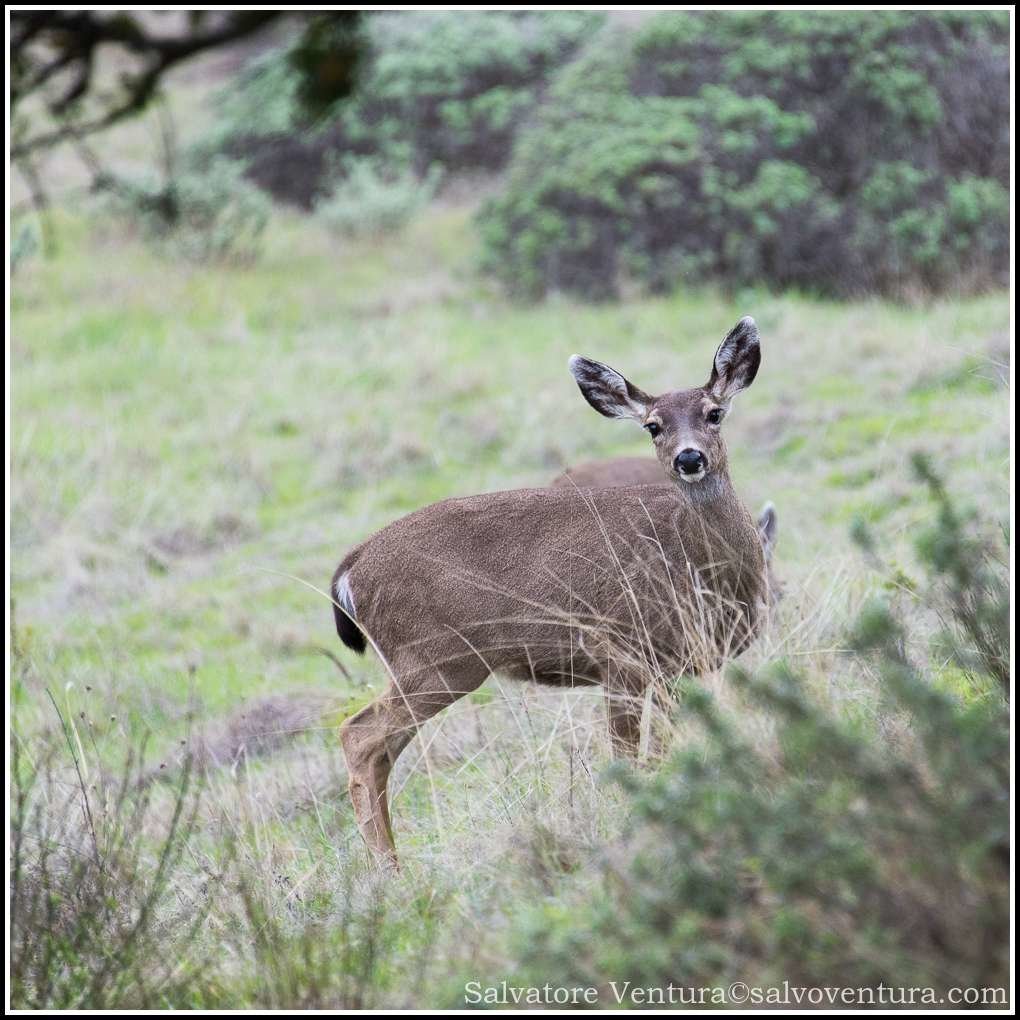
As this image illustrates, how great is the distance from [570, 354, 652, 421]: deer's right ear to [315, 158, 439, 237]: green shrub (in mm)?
13888

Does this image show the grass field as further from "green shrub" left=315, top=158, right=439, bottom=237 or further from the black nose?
the black nose

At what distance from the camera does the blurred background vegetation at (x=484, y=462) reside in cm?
332

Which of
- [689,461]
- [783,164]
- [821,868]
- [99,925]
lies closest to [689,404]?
[689,461]

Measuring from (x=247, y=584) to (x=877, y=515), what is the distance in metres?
4.33

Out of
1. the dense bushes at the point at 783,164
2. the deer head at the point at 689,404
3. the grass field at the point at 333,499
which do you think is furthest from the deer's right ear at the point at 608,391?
the dense bushes at the point at 783,164

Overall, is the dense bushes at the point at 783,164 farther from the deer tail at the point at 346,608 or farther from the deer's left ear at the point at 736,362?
the deer tail at the point at 346,608

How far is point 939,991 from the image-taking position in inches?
116

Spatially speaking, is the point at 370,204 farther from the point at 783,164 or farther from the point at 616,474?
the point at 616,474

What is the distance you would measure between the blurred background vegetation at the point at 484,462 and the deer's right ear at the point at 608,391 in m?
1.02

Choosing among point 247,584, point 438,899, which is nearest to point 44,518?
point 247,584

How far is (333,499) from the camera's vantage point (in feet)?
37.4

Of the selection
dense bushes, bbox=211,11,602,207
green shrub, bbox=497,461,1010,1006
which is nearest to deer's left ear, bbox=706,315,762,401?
green shrub, bbox=497,461,1010,1006

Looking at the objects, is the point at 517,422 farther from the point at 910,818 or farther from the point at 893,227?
the point at 910,818

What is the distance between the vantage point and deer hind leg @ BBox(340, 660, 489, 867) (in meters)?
5.27
